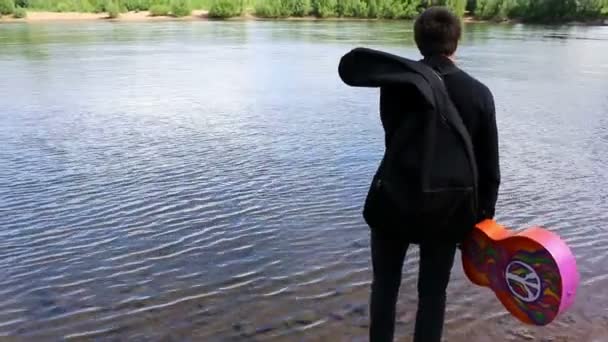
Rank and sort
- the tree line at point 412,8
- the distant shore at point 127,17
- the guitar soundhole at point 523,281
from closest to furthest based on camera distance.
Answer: the guitar soundhole at point 523,281 < the tree line at point 412,8 < the distant shore at point 127,17

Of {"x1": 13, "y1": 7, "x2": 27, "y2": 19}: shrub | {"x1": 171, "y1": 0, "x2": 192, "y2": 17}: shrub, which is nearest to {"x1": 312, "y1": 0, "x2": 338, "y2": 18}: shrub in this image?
{"x1": 171, "y1": 0, "x2": 192, "y2": 17}: shrub

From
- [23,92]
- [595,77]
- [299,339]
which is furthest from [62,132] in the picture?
[595,77]

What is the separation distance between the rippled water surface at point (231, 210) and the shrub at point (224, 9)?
65035 millimetres

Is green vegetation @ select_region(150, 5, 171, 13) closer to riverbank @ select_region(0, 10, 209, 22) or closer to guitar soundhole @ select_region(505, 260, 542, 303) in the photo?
riverbank @ select_region(0, 10, 209, 22)

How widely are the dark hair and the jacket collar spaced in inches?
1.3

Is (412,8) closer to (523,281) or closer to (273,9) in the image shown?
(273,9)

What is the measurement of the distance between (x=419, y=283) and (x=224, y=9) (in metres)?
79.9

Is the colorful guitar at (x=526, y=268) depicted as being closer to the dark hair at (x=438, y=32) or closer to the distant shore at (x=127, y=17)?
the dark hair at (x=438, y=32)

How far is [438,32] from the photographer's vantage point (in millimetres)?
2936

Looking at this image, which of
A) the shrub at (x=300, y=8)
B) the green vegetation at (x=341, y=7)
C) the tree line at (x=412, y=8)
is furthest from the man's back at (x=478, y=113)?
the shrub at (x=300, y=8)

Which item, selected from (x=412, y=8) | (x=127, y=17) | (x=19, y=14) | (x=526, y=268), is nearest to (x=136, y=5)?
(x=127, y=17)

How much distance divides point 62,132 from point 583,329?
9738 millimetres

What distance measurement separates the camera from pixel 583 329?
4320 mm

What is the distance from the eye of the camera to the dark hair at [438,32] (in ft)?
9.63
